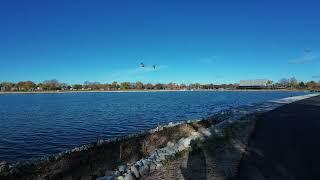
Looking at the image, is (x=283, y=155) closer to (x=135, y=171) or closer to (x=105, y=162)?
(x=135, y=171)

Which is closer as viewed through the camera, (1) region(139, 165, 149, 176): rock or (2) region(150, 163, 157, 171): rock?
(1) region(139, 165, 149, 176): rock

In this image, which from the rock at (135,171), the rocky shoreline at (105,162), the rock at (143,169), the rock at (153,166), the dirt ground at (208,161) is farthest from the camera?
the rocky shoreline at (105,162)

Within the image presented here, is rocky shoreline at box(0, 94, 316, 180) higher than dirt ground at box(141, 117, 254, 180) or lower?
lower

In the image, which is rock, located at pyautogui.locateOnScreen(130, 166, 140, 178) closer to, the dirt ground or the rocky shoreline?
the rocky shoreline

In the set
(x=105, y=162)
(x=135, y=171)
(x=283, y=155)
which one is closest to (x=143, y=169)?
(x=135, y=171)

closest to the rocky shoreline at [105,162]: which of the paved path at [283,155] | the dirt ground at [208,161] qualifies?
the dirt ground at [208,161]

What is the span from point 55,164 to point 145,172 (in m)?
6.67

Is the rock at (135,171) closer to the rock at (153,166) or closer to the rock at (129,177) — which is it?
the rock at (129,177)

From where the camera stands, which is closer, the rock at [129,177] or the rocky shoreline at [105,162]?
the rock at [129,177]

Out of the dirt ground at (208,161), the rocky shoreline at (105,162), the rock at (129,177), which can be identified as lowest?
the rocky shoreline at (105,162)

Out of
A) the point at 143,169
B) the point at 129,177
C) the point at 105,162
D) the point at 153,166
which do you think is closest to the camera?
the point at 129,177

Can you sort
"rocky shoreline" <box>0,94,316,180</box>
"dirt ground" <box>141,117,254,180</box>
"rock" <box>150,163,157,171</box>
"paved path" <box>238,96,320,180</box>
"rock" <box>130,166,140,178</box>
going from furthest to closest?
1. "rocky shoreline" <box>0,94,316,180</box>
2. "rock" <box>150,163,157,171</box>
3. "rock" <box>130,166,140,178</box>
4. "dirt ground" <box>141,117,254,180</box>
5. "paved path" <box>238,96,320,180</box>

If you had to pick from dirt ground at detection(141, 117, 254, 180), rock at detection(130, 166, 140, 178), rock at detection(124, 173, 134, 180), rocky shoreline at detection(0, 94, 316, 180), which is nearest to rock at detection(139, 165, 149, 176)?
rocky shoreline at detection(0, 94, 316, 180)

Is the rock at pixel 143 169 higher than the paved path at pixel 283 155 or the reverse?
the reverse
